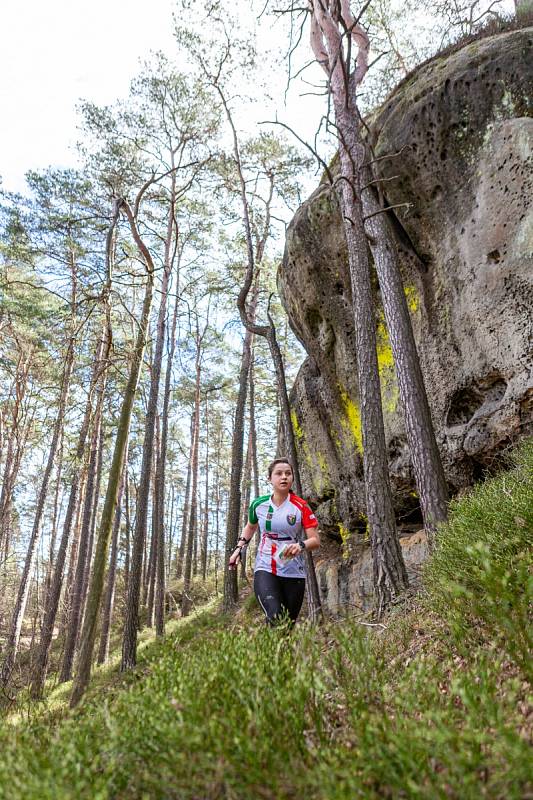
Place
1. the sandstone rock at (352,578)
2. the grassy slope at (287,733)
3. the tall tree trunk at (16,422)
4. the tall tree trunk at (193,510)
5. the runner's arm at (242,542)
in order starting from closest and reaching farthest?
the grassy slope at (287,733) < the runner's arm at (242,542) < the sandstone rock at (352,578) < the tall tree trunk at (16,422) < the tall tree trunk at (193,510)

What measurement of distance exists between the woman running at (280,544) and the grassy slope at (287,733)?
6.16 ft

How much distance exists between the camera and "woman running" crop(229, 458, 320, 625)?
429cm

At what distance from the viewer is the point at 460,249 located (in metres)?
7.04

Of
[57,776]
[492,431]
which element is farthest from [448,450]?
[57,776]

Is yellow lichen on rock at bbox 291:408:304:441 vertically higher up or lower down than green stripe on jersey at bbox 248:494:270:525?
higher up

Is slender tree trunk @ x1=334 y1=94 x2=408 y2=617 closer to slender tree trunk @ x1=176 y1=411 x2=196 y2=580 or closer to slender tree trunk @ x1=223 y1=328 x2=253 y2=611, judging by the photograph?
slender tree trunk @ x1=223 y1=328 x2=253 y2=611

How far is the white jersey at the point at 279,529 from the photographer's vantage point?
4.43 m

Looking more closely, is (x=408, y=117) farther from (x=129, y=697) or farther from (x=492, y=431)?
(x=129, y=697)

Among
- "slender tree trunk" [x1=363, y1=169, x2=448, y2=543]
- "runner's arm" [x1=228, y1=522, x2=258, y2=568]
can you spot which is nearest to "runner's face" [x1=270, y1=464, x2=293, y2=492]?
"runner's arm" [x1=228, y1=522, x2=258, y2=568]

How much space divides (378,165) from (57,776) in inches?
364

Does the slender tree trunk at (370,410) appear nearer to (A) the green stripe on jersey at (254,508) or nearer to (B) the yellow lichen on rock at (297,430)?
(A) the green stripe on jersey at (254,508)

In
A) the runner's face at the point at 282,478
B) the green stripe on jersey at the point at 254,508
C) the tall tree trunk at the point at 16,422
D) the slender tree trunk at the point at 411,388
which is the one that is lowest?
the green stripe on jersey at the point at 254,508

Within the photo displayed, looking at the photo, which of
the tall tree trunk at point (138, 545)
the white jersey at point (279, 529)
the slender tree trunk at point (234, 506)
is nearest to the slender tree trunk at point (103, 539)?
the tall tree trunk at point (138, 545)

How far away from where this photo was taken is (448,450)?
7262 mm
